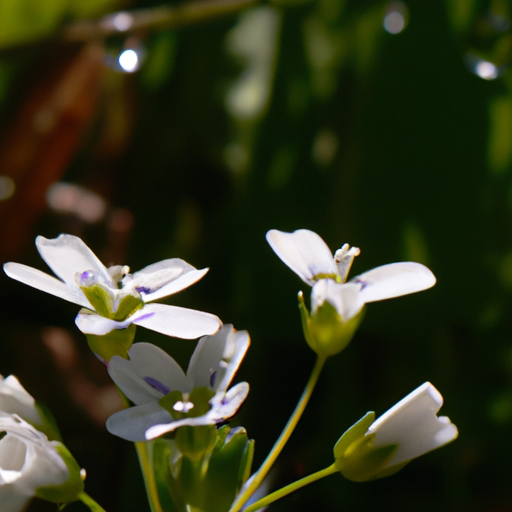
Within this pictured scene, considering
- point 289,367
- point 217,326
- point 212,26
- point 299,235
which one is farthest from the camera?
point 212,26

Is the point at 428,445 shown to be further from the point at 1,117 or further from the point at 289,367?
the point at 1,117

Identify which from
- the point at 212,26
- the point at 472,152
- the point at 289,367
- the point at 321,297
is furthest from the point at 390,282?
the point at 212,26

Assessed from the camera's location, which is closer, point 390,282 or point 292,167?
point 390,282

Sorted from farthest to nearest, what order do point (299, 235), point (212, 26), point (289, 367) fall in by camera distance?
point (212, 26) → point (289, 367) → point (299, 235)

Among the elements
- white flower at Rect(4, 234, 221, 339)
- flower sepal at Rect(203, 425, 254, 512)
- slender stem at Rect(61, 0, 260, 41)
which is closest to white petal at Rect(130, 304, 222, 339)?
white flower at Rect(4, 234, 221, 339)

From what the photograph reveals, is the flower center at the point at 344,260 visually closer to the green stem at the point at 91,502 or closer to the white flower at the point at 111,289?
the white flower at the point at 111,289
